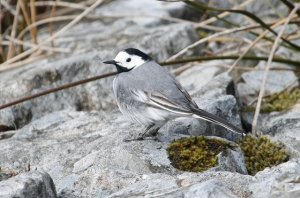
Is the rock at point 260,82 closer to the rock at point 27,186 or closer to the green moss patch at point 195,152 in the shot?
the green moss patch at point 195,152

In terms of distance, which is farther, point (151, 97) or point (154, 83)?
point (154, 83)

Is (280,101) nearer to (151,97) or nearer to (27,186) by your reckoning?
(151,97)

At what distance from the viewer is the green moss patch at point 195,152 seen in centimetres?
436

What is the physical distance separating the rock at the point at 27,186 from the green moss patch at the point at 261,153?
155 centimetres

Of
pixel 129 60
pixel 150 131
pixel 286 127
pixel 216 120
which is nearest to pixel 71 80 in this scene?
pixel 129 60

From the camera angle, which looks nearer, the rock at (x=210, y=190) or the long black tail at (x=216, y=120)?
the rock at (x=210, y=190)

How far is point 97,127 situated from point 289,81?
2042 mm

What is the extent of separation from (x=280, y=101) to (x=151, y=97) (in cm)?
164

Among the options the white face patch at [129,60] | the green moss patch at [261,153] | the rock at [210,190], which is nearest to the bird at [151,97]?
the white face patch at [129,60]

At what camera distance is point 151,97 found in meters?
4.80

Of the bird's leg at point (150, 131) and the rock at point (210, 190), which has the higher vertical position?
Result: the rock at point (210, 190)

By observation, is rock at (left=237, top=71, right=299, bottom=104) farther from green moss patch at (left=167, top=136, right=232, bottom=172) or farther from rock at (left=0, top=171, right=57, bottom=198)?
rock at (left=0, top=171, right=57, bottom=198)

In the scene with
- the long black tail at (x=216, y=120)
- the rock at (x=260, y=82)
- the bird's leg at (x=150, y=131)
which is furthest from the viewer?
the rock at (x=260, y=82)

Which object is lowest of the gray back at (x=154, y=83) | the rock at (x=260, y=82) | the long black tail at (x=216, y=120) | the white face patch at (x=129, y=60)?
the rock at (x=260, y=82)
